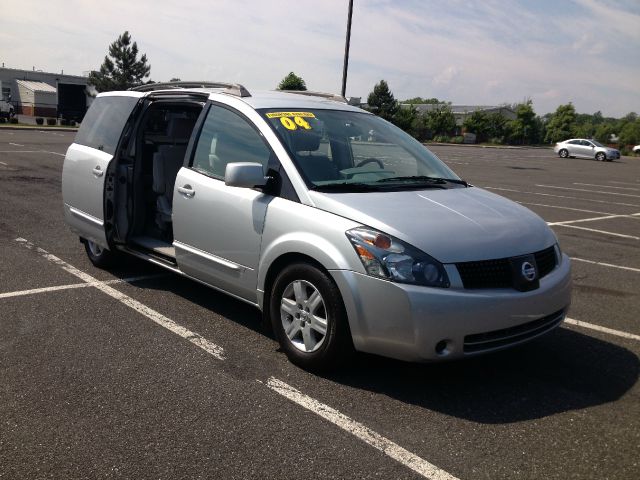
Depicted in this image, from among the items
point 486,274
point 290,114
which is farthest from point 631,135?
point 486,274

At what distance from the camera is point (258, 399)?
354cm

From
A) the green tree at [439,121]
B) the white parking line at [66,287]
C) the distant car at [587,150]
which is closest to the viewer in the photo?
the white parking line at [66,287]

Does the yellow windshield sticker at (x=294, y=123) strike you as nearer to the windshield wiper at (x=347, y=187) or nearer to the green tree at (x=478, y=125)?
the windshield wiper at (x=347, y=187)

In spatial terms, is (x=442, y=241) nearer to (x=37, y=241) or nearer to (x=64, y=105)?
(x=37, y=241)

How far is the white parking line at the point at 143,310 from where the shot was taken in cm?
432

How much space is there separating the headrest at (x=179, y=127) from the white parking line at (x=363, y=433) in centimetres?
319

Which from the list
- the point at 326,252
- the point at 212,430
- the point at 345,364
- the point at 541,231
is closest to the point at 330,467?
the point at 212,430

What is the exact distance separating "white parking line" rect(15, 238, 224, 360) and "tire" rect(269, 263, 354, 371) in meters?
0.50

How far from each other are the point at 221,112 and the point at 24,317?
220cm

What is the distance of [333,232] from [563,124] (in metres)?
94.3

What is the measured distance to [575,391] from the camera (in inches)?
150

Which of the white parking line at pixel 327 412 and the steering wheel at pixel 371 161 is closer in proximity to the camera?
the white parking line at pixel 327 412

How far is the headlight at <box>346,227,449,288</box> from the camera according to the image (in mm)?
3479

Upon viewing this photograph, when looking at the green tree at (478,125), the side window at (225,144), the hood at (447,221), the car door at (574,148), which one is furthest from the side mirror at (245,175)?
the green tree at (478,125)
